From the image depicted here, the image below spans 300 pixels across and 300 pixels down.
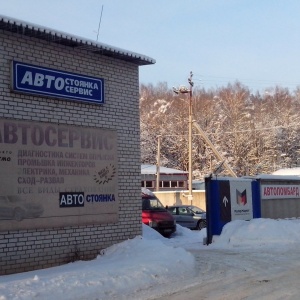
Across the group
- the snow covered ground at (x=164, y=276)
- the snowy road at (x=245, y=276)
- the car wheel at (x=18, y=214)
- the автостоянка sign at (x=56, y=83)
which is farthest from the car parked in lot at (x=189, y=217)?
the car wheel at (x=18, y=214)

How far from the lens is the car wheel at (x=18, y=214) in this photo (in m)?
11.8

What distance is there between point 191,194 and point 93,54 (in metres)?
28.5

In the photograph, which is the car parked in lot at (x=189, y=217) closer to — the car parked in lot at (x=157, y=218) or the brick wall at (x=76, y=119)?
the car parked in lot at (x=157, y=218)

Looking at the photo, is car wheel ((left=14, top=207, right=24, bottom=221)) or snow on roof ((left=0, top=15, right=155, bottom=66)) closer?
snow on roof ((left=0, top=15, right=155, bottom=66))

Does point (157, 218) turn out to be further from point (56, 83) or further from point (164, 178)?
point (164, 178)

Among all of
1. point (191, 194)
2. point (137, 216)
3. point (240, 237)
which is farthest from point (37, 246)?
point (191, 194)

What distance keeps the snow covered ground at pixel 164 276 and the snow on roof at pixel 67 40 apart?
479 centimetres

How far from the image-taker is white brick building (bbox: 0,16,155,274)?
38.6 ft

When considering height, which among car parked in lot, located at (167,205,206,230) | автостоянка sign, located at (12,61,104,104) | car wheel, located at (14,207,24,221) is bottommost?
car parked in lot, located at (167,205,206,230)

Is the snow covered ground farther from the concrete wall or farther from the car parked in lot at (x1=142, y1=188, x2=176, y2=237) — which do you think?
the concrete wall

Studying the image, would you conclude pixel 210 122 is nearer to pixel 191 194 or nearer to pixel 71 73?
pixel 191 194

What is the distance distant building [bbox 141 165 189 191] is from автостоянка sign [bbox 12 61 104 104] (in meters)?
44.8

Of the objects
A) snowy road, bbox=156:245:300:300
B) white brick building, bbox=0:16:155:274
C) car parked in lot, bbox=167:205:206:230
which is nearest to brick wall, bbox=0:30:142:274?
white brick building, bbox=0:16:155:274

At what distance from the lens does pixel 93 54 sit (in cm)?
1387
